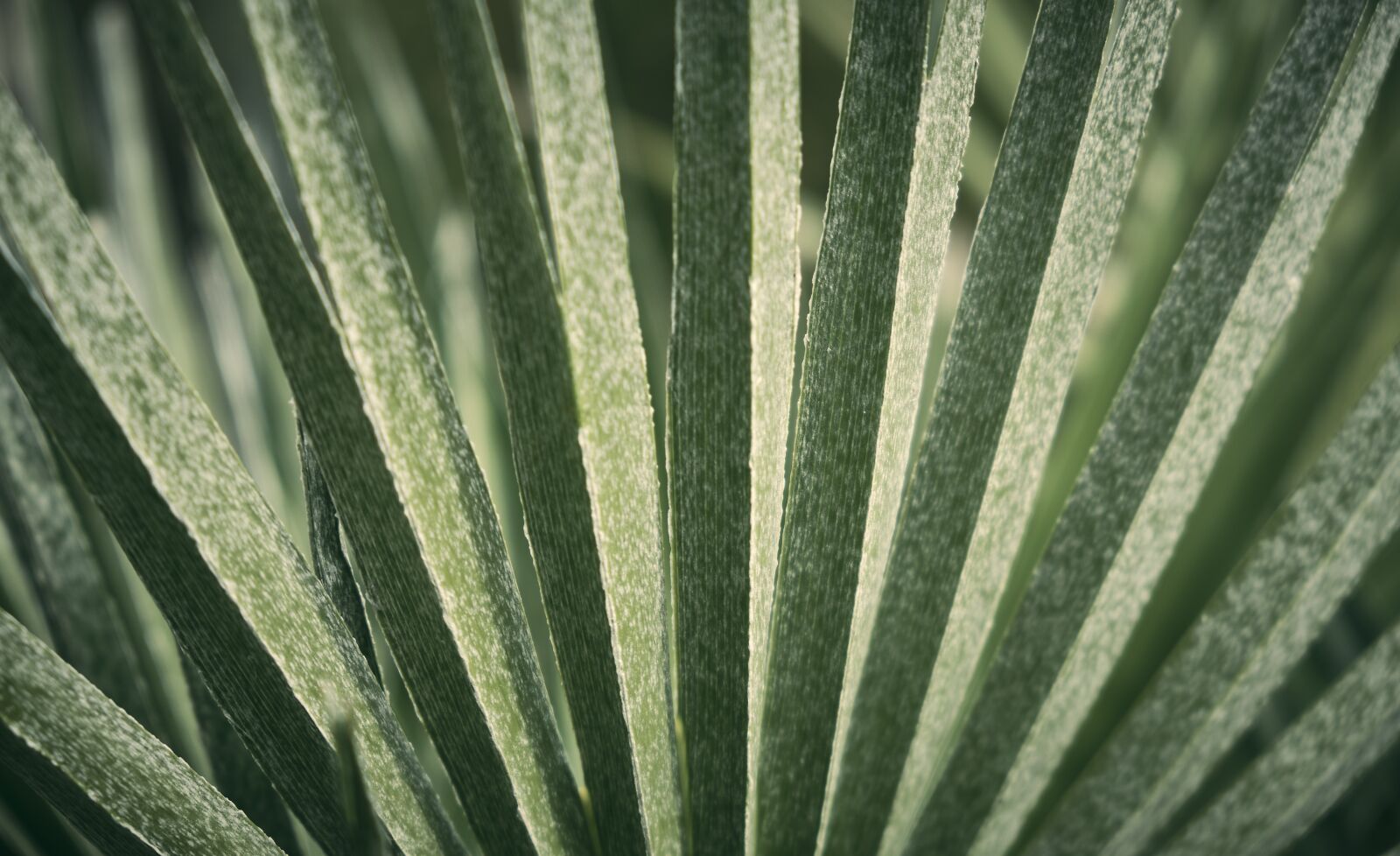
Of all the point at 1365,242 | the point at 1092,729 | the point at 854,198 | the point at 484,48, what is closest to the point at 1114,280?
the point at 1365,242

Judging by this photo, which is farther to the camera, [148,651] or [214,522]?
[148,651]

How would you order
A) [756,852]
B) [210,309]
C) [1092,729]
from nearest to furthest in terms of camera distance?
[756,852]
[1092,729]
[210,309]

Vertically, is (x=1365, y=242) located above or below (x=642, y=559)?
above

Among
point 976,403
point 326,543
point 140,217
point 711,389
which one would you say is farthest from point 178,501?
point 140,217

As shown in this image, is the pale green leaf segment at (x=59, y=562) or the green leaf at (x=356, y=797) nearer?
the green leaf at (x=356, y=797)

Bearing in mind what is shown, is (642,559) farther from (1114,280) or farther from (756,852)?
(1114,280)

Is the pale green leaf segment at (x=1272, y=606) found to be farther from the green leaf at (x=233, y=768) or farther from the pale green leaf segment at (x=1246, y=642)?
the green leaf at (x=233, y=768)

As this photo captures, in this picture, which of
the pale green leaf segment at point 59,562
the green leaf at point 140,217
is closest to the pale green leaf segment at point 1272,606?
the pale green leaf segment at point 59,562

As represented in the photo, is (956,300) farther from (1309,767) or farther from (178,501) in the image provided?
(178,501)
